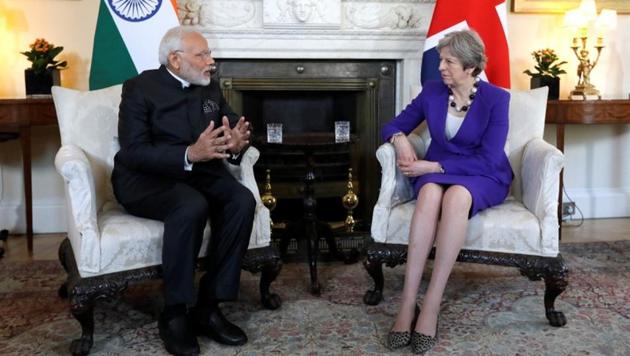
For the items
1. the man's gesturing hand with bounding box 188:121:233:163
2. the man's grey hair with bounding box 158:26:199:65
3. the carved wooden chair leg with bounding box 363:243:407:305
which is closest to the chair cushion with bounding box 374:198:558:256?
the carved wooden chair leg with bounding box 363:243:407:305

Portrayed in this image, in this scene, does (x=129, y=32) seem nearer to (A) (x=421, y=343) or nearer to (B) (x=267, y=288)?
(B) (x=267, y=288)

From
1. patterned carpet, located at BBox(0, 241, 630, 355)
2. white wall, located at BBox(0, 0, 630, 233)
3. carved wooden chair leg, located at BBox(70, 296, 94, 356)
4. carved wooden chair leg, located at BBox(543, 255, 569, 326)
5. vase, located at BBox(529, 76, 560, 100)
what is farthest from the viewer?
vase, located at BBox(529, 76, 560, 100)

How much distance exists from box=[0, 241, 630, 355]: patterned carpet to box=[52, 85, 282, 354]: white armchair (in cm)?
18

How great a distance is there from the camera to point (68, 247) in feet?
8.44

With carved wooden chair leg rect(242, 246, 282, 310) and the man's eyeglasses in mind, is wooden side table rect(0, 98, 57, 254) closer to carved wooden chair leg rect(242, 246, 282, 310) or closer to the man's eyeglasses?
the man's eyeglasses

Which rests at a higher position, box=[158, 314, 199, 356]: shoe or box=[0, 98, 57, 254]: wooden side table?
box=[0, 98, 57, 254]: wooden side table

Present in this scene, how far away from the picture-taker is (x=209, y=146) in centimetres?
218

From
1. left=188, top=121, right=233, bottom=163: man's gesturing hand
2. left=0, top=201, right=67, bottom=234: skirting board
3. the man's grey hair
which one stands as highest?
the man's grey hair

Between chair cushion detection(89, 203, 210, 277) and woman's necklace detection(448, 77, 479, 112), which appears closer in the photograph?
chair cushion detection(89, 203, 210, 277)

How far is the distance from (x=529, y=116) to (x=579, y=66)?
1.35 m

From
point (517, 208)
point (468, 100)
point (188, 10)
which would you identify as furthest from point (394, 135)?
point (188, 10)

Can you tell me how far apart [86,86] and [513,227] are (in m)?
2.56

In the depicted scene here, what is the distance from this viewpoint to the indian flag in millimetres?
3227

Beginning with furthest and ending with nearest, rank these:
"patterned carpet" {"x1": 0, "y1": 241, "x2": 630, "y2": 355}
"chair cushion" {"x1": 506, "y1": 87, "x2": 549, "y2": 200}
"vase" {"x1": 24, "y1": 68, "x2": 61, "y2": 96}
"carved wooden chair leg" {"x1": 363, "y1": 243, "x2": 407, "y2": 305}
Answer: "vase" {"x1": 24, "y1": 68, "x2": 61, "y2": 96} → "chair cushion" {"x1": 506, "y1": 87, "x2": 549, "y2": 200} → "carved wooden chair leg" {"x1": 363, "y1": 243, "x2": 407, "y2": 305} → "patterned carpet" {"x1": 0, "y1": 241, "x2": 630, "y2": 355}
